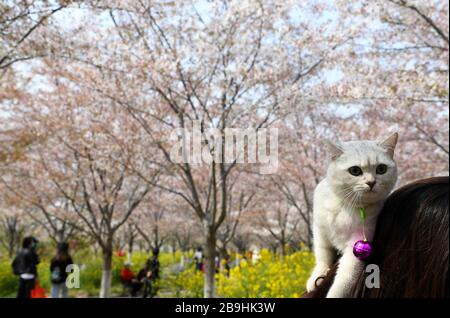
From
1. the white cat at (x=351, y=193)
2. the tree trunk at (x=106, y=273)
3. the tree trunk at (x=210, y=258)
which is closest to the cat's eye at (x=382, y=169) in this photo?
the white cat at (x=351, y=193)

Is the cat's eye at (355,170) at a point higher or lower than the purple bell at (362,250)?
higher

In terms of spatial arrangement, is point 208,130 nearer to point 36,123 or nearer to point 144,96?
point 144,96

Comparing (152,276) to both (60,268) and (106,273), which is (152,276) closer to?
(106,273)

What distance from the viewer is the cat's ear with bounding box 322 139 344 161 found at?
88 centimetres

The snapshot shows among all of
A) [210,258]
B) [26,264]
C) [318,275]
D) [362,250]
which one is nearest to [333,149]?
[362,250]

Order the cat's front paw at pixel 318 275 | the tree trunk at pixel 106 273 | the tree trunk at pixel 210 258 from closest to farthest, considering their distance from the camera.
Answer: the cat's front paw at pixel 318 275, the tree trunk at pixel 210 258, the tree trunk at pixel 106 273

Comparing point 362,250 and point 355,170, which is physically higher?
point 355,170

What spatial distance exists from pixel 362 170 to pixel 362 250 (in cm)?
17

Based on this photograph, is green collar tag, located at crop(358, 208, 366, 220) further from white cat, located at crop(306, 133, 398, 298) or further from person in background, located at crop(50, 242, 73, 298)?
person in background, located at crop(50, 242, 73, 298)

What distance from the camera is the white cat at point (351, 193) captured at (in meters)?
0.82

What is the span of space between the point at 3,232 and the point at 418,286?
2198 cm

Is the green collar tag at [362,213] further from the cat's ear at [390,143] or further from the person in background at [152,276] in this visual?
the person in background at [152,276]

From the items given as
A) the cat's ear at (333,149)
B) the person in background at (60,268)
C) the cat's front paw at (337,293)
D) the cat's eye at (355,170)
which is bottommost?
the person in background at (60,268)

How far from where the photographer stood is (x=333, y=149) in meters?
0.88
